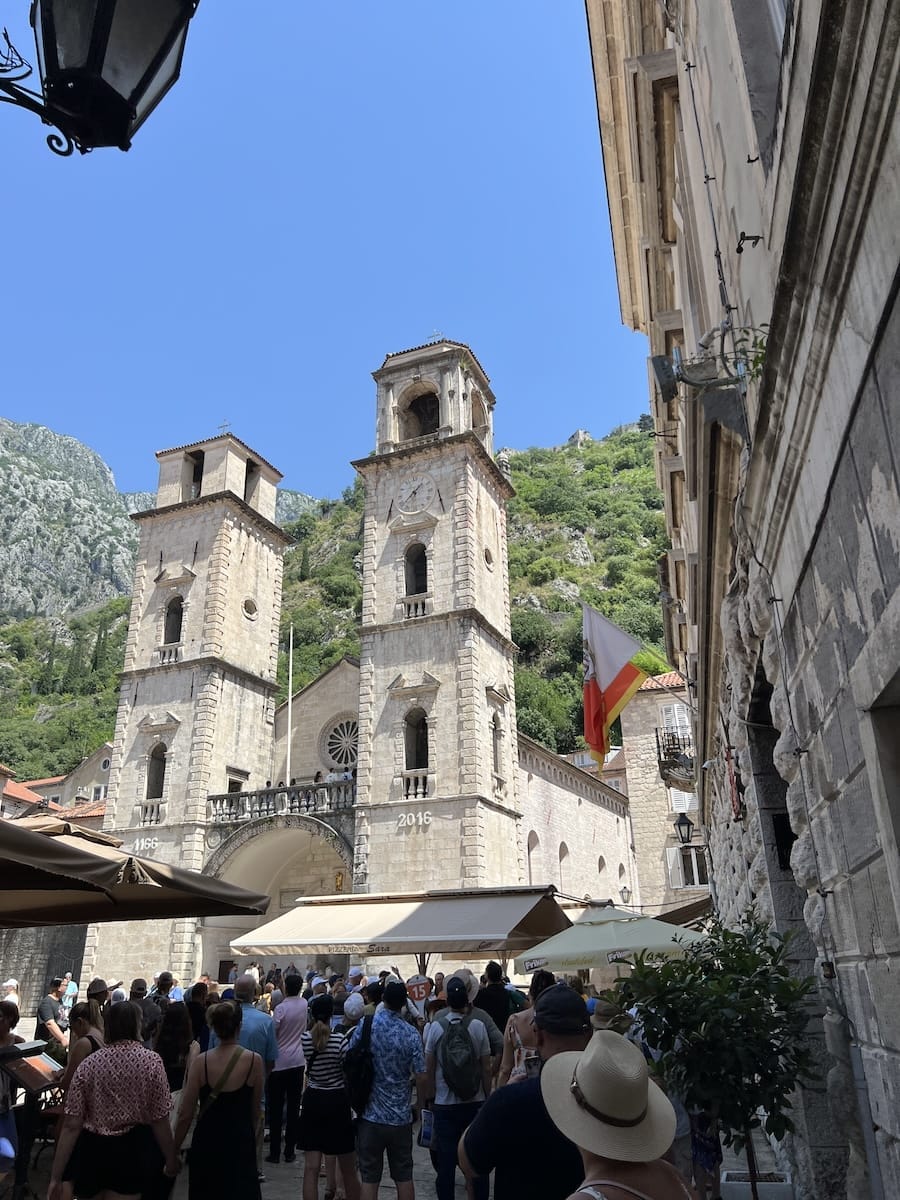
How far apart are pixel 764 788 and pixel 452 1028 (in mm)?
2751

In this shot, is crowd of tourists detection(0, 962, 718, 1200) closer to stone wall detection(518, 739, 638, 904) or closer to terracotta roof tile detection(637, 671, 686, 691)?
stone wall detection(518, 739, 638, 904)

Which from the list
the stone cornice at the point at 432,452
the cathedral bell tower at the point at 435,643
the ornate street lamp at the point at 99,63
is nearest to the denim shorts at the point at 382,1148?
the ornate street lamp at the point at 99,63

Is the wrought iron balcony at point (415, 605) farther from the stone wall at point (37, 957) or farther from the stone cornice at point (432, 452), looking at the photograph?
the stone wall at point (37, 957)

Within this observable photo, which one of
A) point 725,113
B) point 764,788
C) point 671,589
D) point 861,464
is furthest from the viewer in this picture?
point 671,589

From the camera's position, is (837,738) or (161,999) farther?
(161,999)

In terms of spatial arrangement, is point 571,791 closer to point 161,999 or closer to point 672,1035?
point 161,999

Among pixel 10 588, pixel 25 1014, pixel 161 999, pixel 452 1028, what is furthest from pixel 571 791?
pixel 10 588

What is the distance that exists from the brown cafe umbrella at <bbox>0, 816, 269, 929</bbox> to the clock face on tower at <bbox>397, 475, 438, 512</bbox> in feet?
61.0

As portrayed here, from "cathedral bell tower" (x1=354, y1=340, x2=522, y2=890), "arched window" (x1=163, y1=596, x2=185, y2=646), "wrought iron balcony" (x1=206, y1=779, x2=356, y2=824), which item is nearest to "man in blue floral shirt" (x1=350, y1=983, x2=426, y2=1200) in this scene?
"cathedral bell tower" (x1=354, y1=340, x2=522, y2=890)

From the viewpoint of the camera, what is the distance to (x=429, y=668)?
77.3 feet

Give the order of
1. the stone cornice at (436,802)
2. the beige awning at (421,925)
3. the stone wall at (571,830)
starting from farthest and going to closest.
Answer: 1. the stone wall at (571,830)
2. the stone cornice at (436,802)
3. the beige awning at (421,925)

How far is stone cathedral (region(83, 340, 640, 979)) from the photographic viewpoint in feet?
73.9

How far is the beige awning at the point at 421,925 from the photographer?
1112 centimetres

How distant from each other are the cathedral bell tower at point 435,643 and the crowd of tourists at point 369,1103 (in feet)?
44.5
